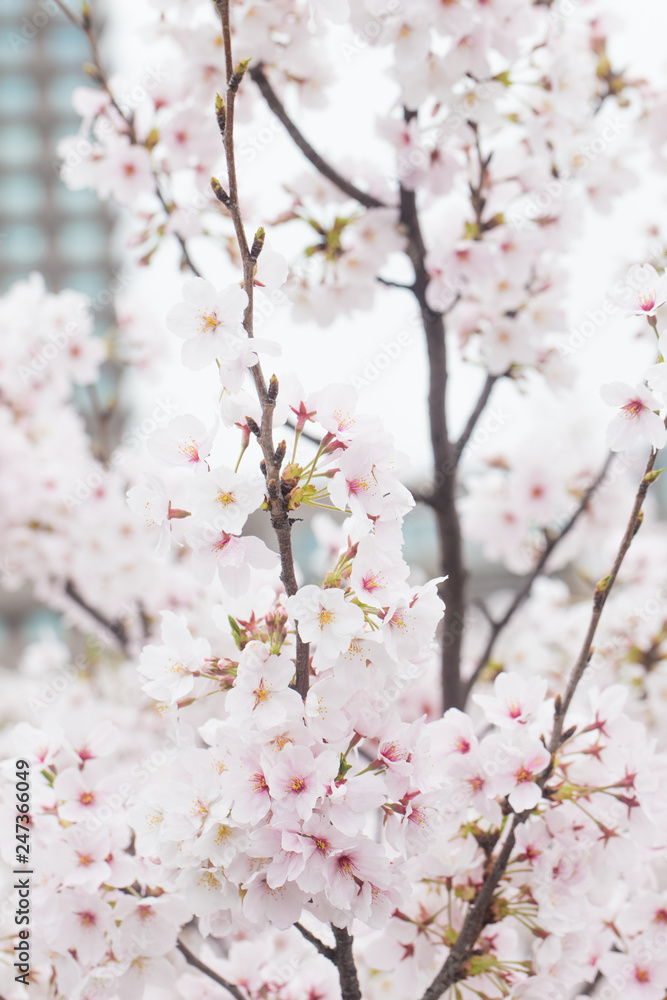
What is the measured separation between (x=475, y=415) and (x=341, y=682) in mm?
1036

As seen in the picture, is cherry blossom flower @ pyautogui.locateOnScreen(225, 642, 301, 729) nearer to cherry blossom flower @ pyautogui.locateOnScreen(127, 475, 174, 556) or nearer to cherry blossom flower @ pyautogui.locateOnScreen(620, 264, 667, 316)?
cherry blossom flower @ pyautogui.locateOnScreen(127, 475, 174, 556)

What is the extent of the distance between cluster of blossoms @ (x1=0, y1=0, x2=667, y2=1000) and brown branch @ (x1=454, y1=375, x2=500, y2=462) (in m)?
0.06

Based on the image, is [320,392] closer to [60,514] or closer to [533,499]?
[533,499]

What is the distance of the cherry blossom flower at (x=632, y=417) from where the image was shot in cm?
83

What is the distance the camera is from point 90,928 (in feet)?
3.17

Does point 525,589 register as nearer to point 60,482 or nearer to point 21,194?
point 60,482

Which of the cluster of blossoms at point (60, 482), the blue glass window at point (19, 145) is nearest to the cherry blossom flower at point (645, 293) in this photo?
the cluster of blossoms at point (60, 482)

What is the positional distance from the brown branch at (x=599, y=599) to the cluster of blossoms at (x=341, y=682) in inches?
0.7

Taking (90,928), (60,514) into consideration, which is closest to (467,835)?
(90,928)

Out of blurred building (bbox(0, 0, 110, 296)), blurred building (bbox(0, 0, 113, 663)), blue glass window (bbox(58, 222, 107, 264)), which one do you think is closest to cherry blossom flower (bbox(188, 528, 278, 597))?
blurred building (bbox(0, 0, 110, 296))

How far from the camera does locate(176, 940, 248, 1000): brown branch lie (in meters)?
1.01

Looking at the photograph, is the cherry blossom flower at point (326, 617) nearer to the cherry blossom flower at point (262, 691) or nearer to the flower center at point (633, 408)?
the cherry blossom flower at point (262, 691)

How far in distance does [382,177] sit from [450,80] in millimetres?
272

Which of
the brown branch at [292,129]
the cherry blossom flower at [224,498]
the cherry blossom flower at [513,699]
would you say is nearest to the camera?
the cherry blossom flower at [224,498]
